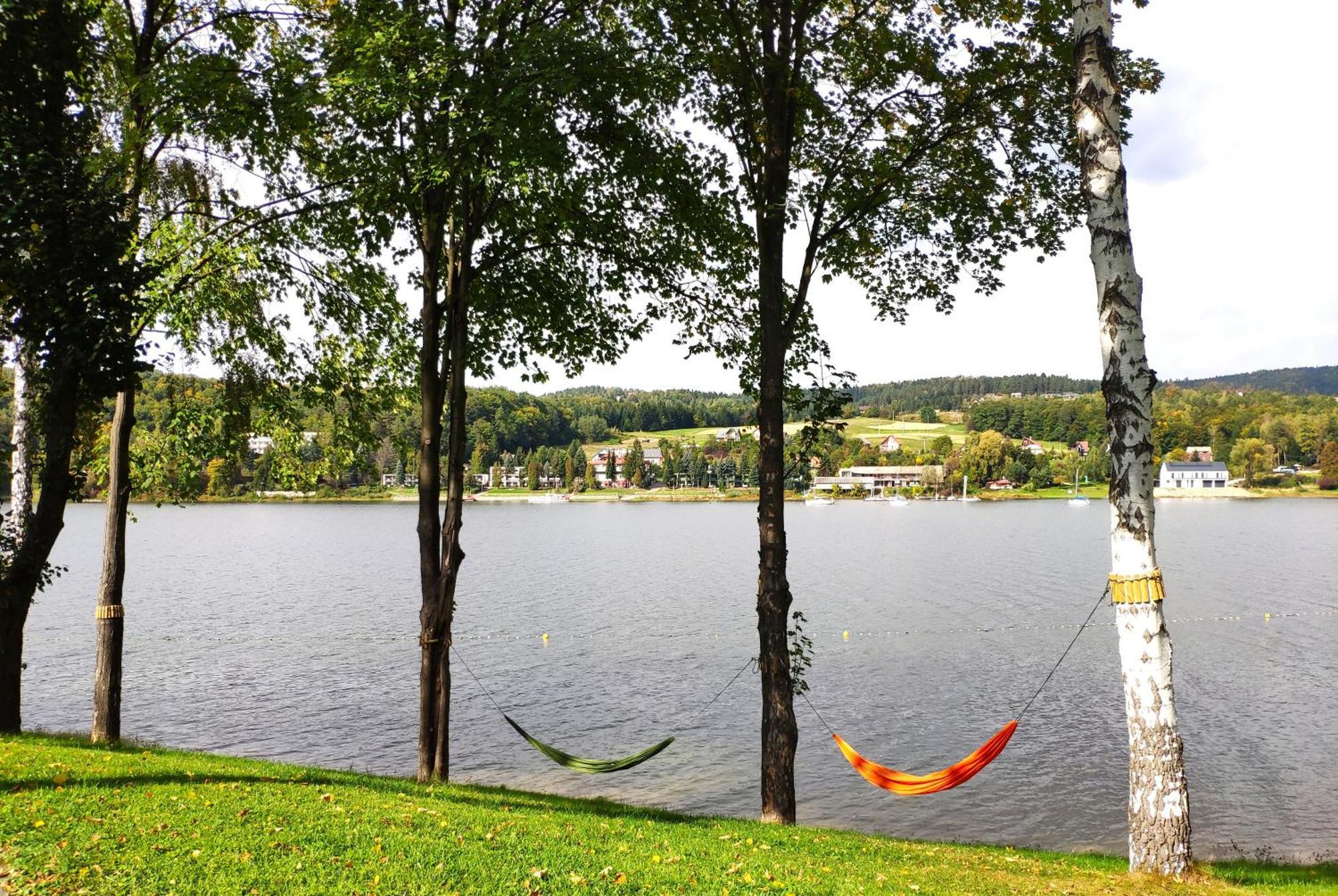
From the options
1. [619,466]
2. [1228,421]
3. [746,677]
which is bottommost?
[746,677]

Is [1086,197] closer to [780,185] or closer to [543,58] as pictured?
[780,185]

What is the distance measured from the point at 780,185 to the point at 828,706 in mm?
15163

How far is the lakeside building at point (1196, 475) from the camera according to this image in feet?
550

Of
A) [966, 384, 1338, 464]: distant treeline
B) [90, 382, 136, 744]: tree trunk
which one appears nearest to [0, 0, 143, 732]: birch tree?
[90, 382, 136, 744]: tree trunk

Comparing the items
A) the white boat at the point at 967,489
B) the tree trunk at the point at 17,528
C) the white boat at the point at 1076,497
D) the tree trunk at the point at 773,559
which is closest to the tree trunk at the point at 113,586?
the tree trunk at the point at 17,528

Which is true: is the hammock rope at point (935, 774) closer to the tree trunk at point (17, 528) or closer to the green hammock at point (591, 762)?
the green hammock at point (591, 762)

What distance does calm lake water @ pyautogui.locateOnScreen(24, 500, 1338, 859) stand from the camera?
15.9 metres

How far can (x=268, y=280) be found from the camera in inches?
495

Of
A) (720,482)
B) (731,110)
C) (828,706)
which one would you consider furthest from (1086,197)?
(720,482)

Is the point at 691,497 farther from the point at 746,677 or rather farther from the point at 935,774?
the point at 935,774

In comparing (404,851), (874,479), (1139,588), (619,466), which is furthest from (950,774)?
(874,479)

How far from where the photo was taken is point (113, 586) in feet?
38.8

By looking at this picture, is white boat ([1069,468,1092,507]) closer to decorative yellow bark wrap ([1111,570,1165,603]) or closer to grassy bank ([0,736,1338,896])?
grassy bank ([0,736,1338,896])

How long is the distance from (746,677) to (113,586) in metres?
17.1
